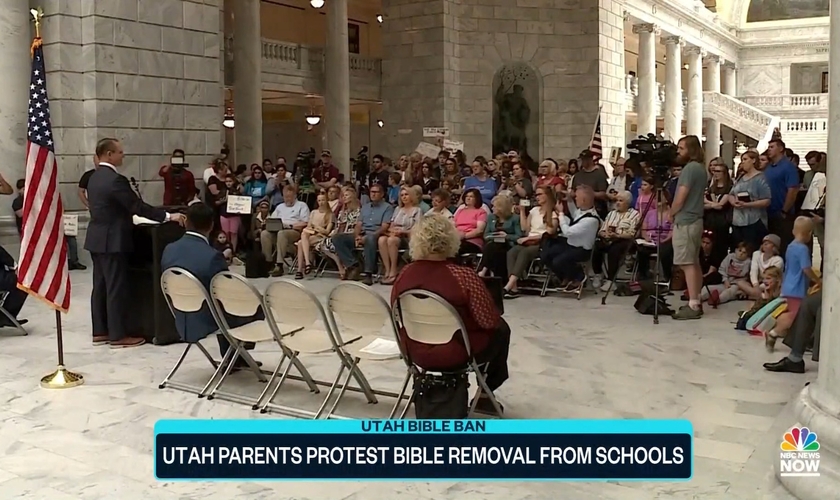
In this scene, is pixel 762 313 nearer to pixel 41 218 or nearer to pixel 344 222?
pixel 344 222

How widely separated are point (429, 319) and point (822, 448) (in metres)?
1.99

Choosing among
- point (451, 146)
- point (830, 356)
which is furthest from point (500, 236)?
point (451, 146)

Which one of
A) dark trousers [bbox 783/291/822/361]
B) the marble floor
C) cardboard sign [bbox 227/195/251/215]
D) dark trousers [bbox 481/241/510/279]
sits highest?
cardboard sign [bbox 227/195/251/215]

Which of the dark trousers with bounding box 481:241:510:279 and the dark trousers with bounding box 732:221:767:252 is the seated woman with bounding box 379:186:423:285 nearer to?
the dark trousers with bounding box 481:241:510:279

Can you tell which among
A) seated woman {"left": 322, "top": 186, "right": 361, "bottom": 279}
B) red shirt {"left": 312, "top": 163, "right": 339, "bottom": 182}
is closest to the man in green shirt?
seated woman {"left": 322, "top": 186, "right": 361, "bottom": 279}

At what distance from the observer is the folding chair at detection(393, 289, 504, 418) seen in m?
4.48

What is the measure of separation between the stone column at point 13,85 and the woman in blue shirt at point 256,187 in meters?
3.32

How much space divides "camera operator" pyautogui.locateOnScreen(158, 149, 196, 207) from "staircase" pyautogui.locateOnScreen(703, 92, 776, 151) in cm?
3206

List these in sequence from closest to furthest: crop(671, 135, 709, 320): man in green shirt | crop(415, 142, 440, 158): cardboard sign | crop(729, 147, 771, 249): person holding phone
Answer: crop(671, 135, 709, 320): man in green shirt → crop(729, 147, 771, 249): person holding phone → crop(415, 142, 440, 158): cardboard sign

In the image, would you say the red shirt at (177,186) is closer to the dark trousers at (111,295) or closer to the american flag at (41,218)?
the dark trousers at (111,295)

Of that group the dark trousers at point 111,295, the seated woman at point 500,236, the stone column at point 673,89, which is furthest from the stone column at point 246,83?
the stone column at point 673,89

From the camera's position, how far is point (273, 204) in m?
12.8

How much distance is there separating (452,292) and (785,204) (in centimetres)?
651

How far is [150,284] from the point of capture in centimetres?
752
